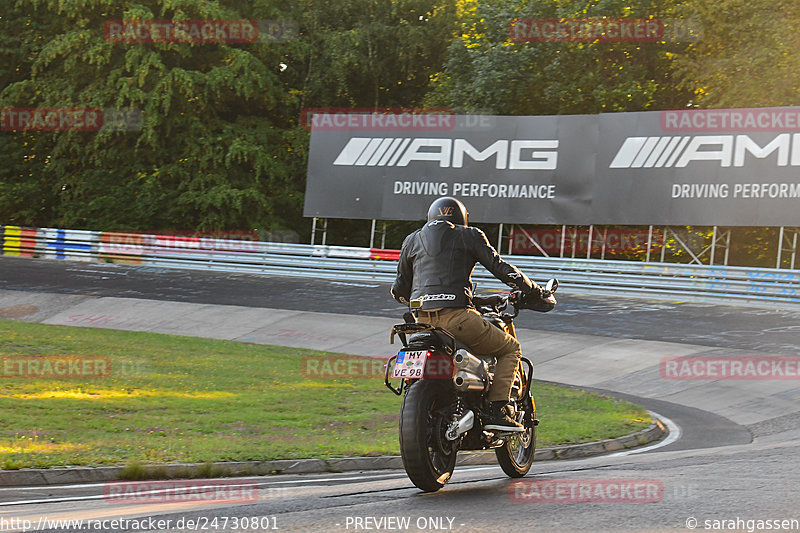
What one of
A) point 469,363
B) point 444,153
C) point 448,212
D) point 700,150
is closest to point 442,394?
point 469,363

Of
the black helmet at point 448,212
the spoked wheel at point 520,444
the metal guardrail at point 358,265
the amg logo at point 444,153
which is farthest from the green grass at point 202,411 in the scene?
the amg logo at point 444,153

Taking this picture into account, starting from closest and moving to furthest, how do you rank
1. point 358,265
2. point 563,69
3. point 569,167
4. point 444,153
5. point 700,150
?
point 700,150 < point 569,167 < point 358,265 < point 444,153 < point 563,69

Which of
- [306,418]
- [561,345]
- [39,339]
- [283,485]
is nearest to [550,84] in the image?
[561,345]

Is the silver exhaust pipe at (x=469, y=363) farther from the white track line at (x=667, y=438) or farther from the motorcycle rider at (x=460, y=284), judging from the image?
the white track line at (x=667, y=438)

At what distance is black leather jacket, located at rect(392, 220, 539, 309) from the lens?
22.5 feet

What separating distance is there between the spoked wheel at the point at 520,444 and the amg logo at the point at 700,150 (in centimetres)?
1910

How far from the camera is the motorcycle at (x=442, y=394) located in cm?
641

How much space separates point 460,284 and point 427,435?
1.12m

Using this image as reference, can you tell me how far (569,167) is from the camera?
27.7m

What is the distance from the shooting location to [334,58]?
3944 centimetres

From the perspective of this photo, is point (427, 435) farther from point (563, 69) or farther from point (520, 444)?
point (563, 69)

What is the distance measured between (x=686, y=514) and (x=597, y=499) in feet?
2.30

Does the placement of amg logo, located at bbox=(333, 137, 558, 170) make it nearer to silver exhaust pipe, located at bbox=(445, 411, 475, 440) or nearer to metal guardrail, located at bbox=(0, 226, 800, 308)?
metal guardrail, located at bbox=(0, 226, 800, 308)

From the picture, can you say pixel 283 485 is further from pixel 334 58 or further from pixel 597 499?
pixel 334 58
